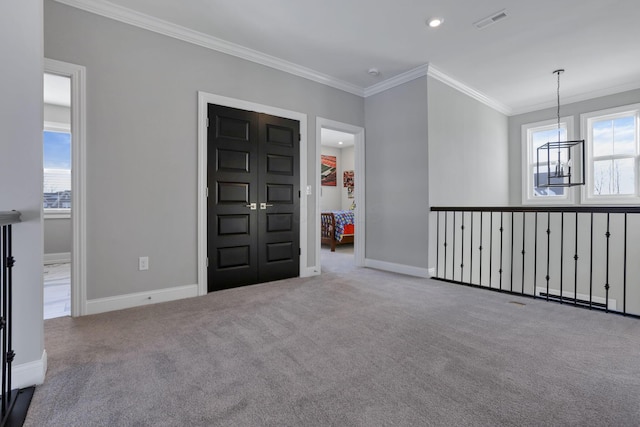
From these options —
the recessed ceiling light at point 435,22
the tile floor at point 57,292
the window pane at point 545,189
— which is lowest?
the tile floor at point 57,292

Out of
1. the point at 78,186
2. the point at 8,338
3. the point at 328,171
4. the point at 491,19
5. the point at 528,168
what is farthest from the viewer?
the point at 328,171

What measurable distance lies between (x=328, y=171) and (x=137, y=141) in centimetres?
628

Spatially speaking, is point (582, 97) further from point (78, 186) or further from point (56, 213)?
point (56, 213)

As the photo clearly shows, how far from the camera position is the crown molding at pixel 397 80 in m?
3.82

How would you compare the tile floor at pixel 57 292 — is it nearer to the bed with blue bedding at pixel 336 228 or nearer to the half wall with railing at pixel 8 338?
the half wall with railing at pixel 8 338

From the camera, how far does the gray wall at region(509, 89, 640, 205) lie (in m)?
4.51

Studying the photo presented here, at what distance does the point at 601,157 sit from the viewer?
15.5 feet

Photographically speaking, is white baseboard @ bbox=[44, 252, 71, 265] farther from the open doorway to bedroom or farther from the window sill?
the open doorway to bedroom

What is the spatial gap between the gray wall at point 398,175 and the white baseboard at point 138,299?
259 centimetres

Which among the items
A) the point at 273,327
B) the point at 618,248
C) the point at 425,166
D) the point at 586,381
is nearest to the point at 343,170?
the point at 425,166

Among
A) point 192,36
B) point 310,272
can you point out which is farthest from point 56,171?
point 310,272

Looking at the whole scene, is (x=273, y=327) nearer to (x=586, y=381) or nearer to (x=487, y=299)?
(x=586, y=381)

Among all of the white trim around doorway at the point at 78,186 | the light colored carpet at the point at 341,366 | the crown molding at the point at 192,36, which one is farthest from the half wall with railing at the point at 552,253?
the white trim around doorway at the point at 78,186

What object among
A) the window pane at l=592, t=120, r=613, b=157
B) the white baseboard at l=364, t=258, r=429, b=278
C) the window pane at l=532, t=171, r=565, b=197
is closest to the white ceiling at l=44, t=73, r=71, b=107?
the white baseboard at l=364, t=258, r=429, b=278
